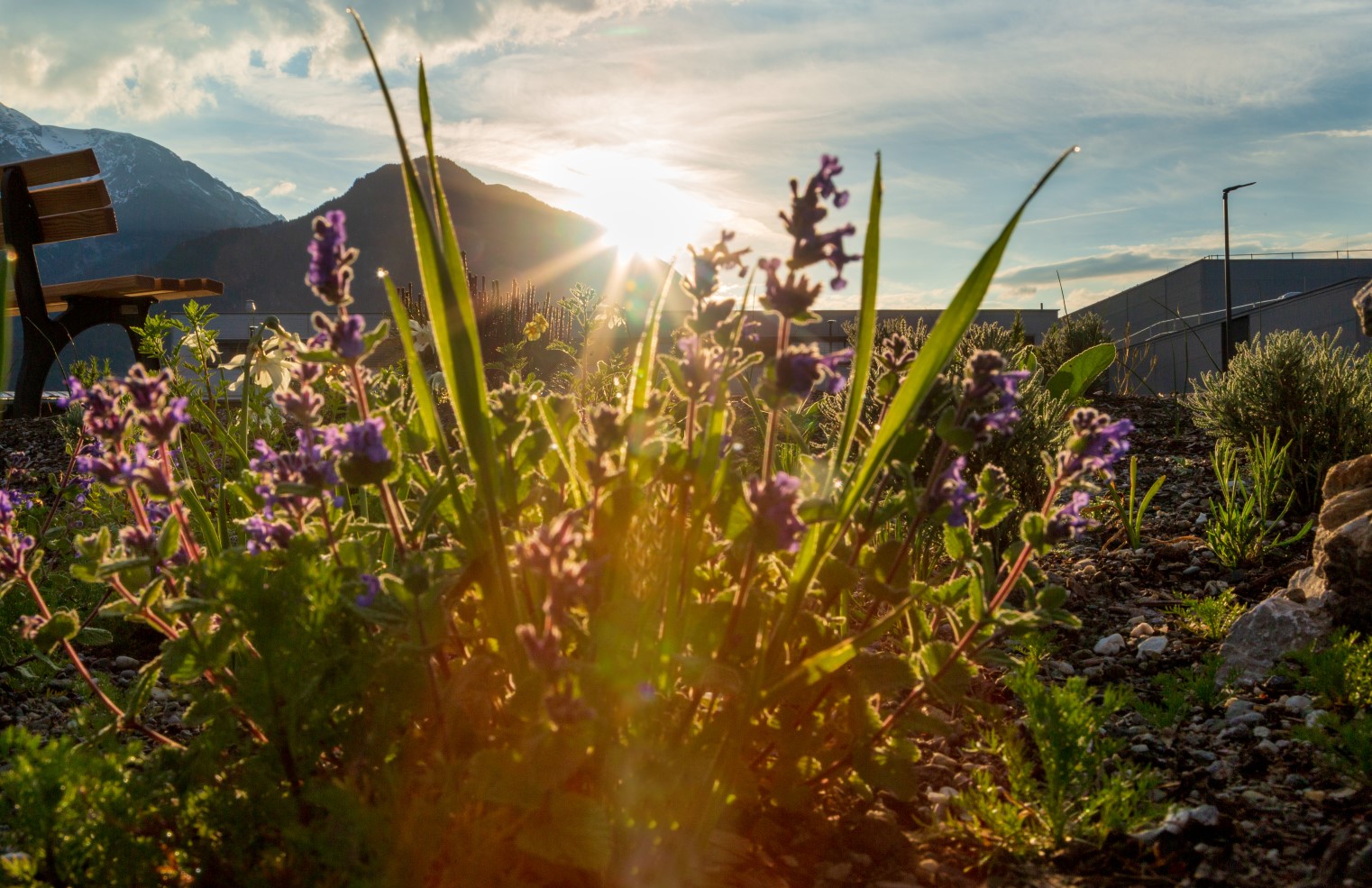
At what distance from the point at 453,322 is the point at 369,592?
44 cm

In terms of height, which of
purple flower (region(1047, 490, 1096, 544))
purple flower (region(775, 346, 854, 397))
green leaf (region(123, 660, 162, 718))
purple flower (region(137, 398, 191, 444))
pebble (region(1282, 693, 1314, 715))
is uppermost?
purple flower (region(775, 346, 854, 397))

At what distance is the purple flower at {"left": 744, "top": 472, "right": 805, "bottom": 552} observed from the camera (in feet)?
4.00

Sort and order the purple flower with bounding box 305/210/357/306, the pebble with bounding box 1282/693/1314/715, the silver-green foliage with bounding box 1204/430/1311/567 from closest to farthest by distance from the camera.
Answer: the purple flower with bounding box 305/210/357/306 < the pebble with bounding box 1282/693/1314/715 < the silver-green foliage with bounding box 1204/430/1311/567

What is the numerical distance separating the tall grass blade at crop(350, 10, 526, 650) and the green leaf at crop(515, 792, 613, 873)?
0.92 ft

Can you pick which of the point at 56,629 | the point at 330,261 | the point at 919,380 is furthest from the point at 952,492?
the point at 56,629

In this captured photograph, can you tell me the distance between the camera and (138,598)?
5.03ft


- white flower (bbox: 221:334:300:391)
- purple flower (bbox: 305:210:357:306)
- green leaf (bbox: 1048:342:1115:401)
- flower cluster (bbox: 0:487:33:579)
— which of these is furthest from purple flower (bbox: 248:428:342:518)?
green leaf (bbox: 1048:342:1115:401)

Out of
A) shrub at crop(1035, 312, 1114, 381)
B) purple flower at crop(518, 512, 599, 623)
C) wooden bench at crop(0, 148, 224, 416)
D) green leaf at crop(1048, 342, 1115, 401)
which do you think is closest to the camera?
purple flower at crop(518, 512, 599, 623)

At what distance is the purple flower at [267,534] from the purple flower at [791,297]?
87cm

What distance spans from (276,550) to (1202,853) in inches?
68.1

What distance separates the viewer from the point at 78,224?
7.18 m

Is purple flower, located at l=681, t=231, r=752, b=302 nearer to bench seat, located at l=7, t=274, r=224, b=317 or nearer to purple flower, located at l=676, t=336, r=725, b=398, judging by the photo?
purple flower, located at l=676, t=336, r=725, b=398

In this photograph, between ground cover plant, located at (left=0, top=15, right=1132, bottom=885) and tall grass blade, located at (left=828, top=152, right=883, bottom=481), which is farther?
tall grass blade, located at (left=828, top=152, right=883, bottom=481)

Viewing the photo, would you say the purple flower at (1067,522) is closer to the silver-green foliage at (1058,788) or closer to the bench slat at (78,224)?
the silver-green foliage at (1058,788)
